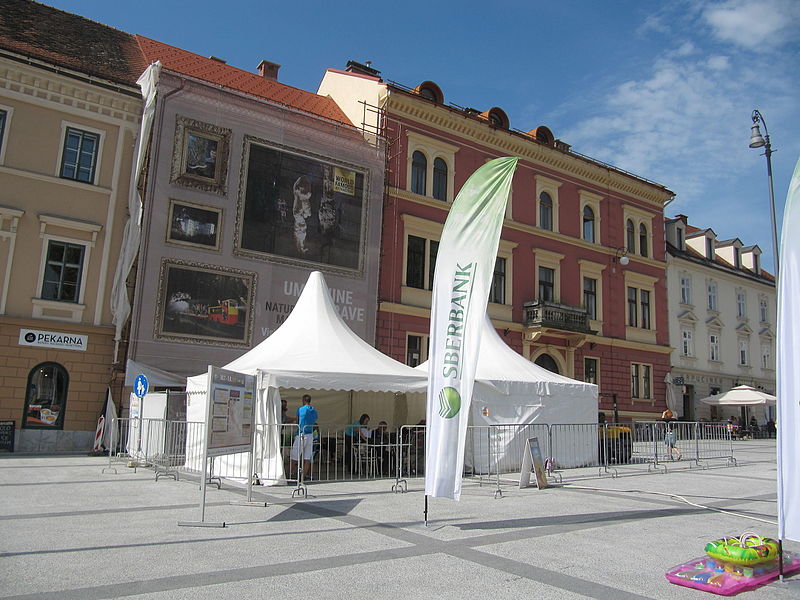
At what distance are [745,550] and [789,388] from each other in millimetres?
1558

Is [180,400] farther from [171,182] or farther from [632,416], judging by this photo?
[632,416]

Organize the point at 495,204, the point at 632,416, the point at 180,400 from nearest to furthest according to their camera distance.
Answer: the point at 495,204 → the point at 180,400 → the point at 632,416

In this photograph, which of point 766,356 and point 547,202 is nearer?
point 547,202

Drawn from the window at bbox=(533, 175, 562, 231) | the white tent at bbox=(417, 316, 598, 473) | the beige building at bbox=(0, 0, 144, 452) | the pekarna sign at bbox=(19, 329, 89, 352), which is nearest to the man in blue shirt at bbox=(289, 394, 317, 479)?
the white tent at bbox=(417, 316, 598, 473)

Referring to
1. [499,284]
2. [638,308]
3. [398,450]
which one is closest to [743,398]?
[638,308]

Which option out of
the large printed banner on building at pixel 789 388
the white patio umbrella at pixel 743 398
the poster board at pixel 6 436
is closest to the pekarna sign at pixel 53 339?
the poster board at pixel 6 436

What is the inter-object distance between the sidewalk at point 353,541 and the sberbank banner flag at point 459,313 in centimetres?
90

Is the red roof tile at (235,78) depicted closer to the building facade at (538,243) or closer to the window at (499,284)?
the building facade at (538,243)

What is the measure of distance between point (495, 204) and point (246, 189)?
1394 centimetres

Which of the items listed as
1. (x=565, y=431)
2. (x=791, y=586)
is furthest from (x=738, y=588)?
(x=565, y=431)

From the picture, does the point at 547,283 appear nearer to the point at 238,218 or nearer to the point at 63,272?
the point at 238,218

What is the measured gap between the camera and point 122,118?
19641mm

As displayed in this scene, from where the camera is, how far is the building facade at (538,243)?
24.3m

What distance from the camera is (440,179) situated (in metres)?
25.8
